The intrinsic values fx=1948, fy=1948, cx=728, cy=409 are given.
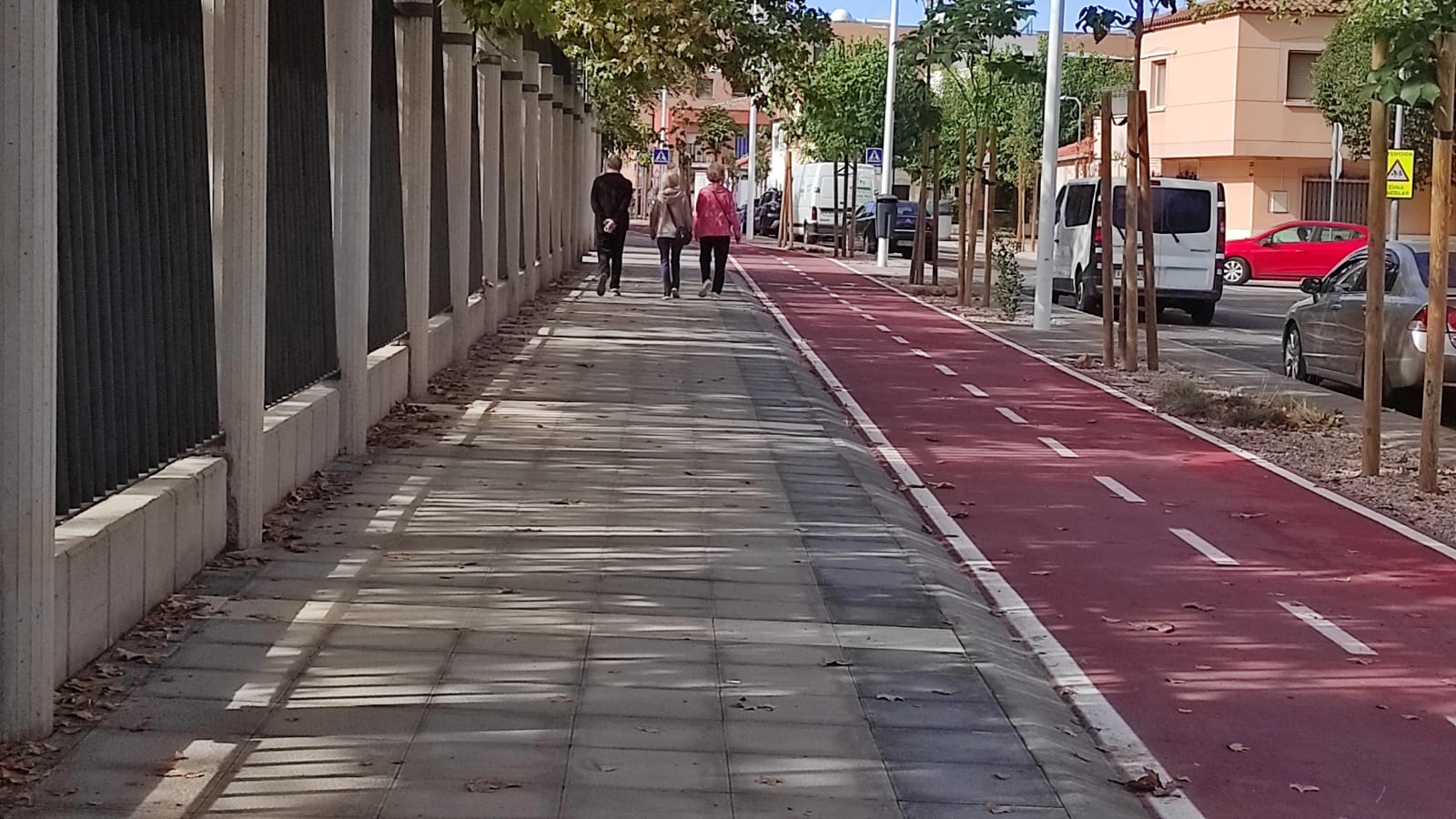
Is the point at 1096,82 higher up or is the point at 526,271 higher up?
the point at 1096,82

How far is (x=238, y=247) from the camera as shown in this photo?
27.6 ft

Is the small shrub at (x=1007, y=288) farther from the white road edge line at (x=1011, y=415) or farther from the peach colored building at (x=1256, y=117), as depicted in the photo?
the peach colored building at (x=1256, y=117)

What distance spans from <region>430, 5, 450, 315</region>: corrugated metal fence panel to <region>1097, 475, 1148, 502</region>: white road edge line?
6.24m

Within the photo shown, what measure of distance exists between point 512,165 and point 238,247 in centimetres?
1572

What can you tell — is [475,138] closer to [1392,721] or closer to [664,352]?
[664,352]

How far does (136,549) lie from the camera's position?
677 cm

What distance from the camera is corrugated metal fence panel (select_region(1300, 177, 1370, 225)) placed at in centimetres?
5769

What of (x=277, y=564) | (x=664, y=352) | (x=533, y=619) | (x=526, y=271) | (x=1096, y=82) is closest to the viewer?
(x=533, y=619)

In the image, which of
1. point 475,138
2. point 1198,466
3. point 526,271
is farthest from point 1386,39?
point 526,271

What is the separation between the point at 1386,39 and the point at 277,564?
8.07 metres

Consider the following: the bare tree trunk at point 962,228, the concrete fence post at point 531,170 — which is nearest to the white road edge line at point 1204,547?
the concrete fence post at point 531,170

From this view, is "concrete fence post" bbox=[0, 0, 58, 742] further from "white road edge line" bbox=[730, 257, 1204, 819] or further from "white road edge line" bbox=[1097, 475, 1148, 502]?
"white road edge line" bbox=[1097, 475, 1148, 502]

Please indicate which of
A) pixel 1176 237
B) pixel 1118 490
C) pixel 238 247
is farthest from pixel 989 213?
pixel 238 247

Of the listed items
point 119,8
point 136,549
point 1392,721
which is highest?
point 119,8
